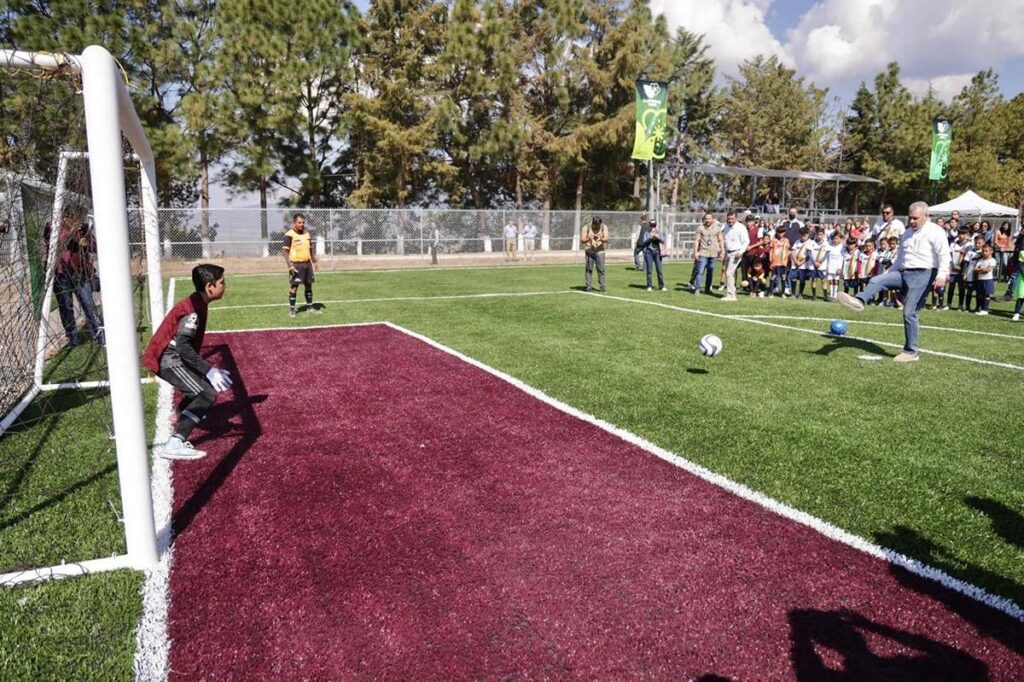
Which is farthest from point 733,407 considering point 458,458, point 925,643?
point 925,643

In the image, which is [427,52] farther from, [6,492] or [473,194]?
[6,492]

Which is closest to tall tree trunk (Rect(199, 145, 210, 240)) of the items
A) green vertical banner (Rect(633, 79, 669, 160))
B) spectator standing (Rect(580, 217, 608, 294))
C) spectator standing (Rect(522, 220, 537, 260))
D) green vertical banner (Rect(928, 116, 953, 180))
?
spectator standing (Rect(522, 220, 537, 260))

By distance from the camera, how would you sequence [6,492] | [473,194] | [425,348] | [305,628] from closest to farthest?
[305,628] → [6,492] → [425,348] → [473,194]

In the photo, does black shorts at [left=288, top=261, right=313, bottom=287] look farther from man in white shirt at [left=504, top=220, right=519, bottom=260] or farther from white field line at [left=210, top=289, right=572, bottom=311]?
man in white shirt at [left=504, top=220, right=519, bottom=260]

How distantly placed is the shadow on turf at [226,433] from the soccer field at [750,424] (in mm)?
428

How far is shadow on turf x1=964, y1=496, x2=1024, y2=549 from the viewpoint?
3.90 metres

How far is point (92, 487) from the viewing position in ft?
15.5

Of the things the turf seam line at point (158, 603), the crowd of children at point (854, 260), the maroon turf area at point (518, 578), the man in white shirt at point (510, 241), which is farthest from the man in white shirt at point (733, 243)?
the man in white shirt at point (510, 241)

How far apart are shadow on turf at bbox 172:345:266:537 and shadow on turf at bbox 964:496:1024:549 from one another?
5.07 metres

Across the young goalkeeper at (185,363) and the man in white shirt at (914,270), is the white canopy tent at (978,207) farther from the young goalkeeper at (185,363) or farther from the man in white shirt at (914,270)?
the young goalkeeper at (185,363)

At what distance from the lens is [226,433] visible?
5.90m

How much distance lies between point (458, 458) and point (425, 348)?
4.65m

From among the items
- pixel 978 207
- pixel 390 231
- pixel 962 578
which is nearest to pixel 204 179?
pixel 390 231

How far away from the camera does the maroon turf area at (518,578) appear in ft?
9.29
